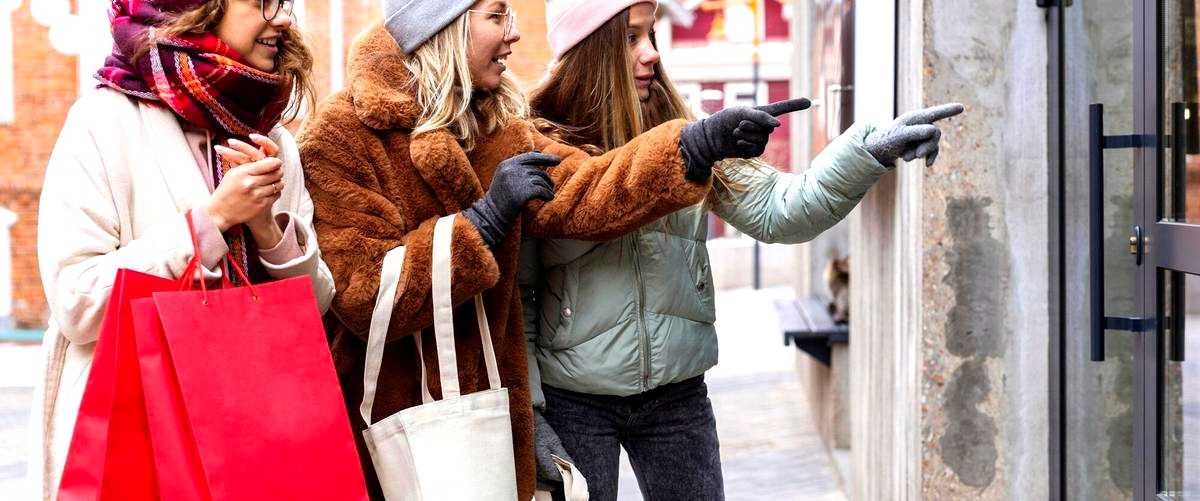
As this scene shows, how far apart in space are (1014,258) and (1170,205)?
578 millimetres

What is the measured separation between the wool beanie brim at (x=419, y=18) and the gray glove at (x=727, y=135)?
0.53m

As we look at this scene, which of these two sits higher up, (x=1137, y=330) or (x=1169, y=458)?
(x=1137, y=330)

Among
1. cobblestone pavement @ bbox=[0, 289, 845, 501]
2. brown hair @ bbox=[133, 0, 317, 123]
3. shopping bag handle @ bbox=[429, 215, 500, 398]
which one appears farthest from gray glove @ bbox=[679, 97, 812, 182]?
cobblestone pavement @ bbox=[0, 289, 845, 501]

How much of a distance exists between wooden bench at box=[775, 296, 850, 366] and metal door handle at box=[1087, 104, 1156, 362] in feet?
9.34

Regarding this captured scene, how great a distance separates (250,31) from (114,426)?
726 mm

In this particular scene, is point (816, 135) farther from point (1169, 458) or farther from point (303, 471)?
point (303, 471)

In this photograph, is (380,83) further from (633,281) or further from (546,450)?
(546,450)

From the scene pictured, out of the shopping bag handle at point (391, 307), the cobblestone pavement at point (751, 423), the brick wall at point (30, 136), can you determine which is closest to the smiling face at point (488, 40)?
the shopping bag handle at point (391, 307)

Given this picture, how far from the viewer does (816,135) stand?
289 inches

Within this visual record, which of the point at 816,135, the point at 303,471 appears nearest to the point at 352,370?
the point at 303,471

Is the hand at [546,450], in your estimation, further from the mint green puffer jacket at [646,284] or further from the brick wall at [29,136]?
the brick wall at [29,136]

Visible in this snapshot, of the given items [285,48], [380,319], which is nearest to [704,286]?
[380,319]

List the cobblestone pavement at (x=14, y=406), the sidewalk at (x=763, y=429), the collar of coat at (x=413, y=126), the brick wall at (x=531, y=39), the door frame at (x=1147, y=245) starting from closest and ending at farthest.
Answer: the collar of coat at (x=413, y=126), the door frame at (x=1147, y=245), the sidewalk at (x=763, y=429), the cobblestone pavement at (x=14, y=406), the brick wall at (x=531, y=39)

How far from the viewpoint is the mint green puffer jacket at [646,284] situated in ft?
9.37
